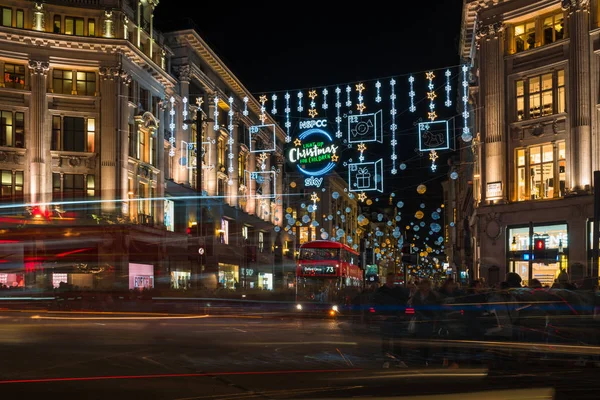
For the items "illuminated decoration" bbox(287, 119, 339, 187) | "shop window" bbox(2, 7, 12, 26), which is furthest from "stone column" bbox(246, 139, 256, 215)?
"illuminated decoration" bbox(287, 119, 339, 187)

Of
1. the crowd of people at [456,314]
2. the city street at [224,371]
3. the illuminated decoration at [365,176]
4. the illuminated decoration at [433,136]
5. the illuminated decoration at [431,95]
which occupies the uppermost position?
the illuminated decoration at [431,95]

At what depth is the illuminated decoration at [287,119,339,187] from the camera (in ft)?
92.8

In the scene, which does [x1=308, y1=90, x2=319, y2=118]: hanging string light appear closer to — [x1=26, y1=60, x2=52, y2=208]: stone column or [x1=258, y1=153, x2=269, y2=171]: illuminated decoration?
[x1=26, y1=60, x2=52, y2=208]: stone column

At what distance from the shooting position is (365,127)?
2845 cm

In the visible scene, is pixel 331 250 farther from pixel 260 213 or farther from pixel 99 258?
pixel 260 213

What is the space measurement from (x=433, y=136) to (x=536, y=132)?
372 inches

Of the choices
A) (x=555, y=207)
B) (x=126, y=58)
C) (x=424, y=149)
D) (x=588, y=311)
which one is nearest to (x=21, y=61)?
(x=126, y=58)

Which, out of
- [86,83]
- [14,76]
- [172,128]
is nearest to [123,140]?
[86,83]

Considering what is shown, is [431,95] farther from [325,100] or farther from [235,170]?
[235,170]

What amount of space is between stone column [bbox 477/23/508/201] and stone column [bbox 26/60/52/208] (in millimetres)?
24953

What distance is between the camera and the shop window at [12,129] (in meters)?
42.2

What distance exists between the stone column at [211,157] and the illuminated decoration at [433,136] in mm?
30999

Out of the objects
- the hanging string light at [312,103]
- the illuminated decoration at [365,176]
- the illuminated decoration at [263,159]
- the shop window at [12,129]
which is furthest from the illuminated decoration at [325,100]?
the illuminated decoration at [263,159]

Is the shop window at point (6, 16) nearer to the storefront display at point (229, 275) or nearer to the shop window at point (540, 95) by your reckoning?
the storefront display at point (229, 275)
